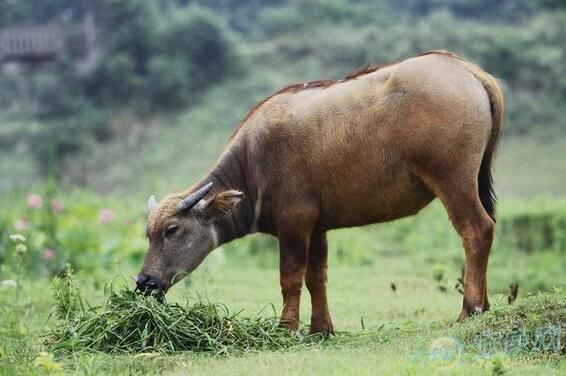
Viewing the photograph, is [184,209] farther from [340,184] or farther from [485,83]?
[485,83]

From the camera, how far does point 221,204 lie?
23.0 ft

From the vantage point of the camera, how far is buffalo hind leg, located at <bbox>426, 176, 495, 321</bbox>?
653cm

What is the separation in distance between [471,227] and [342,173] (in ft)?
3.24

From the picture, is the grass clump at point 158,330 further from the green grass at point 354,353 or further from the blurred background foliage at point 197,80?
the blurred background foliage at point 197,80

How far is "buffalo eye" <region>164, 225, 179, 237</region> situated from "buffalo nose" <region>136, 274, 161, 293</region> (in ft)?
1.13

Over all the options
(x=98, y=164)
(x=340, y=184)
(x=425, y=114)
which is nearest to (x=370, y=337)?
(x=340, y=184)

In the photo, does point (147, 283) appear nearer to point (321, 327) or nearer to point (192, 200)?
point (192, 200)

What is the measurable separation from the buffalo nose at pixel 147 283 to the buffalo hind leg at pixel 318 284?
1138mm

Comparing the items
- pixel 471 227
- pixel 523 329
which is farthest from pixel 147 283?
pixel 523 329

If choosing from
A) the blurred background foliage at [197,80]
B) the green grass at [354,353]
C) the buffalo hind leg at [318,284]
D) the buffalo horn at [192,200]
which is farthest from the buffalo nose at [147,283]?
the blurred background foliage at [197,80]

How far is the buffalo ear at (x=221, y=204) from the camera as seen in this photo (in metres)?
6.95

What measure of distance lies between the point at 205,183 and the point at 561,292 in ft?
8.80

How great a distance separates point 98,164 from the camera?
1246 inches

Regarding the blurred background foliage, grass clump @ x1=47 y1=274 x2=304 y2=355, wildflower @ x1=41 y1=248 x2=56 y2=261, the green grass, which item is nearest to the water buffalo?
grass clump @ x1=47 y1=274 x2=304 y2=355
